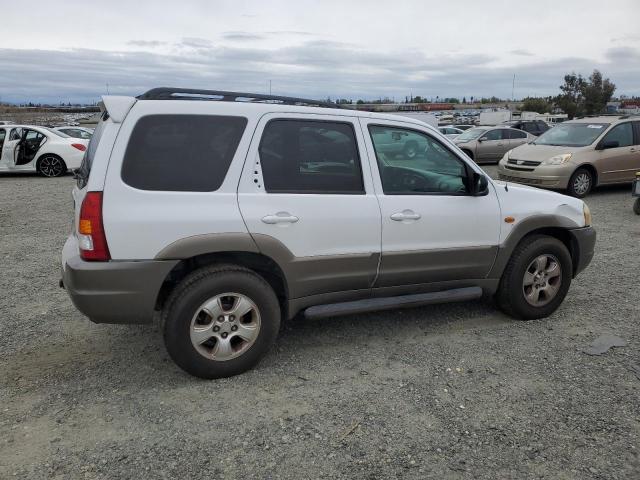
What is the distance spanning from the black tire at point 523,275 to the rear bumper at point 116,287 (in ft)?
9.17

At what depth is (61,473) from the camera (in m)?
2.63

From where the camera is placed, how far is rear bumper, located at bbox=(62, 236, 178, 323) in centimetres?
318

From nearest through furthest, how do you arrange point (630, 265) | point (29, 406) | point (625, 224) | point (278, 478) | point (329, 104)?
point (278, 478)
point (29, 406)
point (329, 104)
point (630, 265)
point (625, 224)

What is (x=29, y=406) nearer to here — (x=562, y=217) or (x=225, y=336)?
(x=225, y=336)

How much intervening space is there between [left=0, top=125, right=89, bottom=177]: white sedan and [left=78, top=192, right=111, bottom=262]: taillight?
1211cm

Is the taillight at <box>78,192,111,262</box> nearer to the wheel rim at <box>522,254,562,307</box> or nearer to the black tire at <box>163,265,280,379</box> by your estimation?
the black tire at <box>163,265,280,379</box>

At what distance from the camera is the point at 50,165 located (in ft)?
46.3

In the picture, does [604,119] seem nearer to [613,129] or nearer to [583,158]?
[613,129]

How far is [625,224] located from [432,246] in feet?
20.6

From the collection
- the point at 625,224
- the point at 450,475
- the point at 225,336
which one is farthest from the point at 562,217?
the point at 625,224

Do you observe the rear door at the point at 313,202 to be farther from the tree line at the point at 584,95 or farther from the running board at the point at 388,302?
the tree line at the point at 584,95

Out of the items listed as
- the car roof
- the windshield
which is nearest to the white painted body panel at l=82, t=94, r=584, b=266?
the car roof

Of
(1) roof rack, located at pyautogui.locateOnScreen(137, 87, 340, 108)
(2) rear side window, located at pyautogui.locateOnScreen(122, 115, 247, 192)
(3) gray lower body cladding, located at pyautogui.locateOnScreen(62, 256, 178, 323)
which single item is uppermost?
(1) roof rack, located at pyautogui.locateOnScreen(137, 87, 340, 108)

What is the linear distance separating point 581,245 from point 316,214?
2.62 meters
